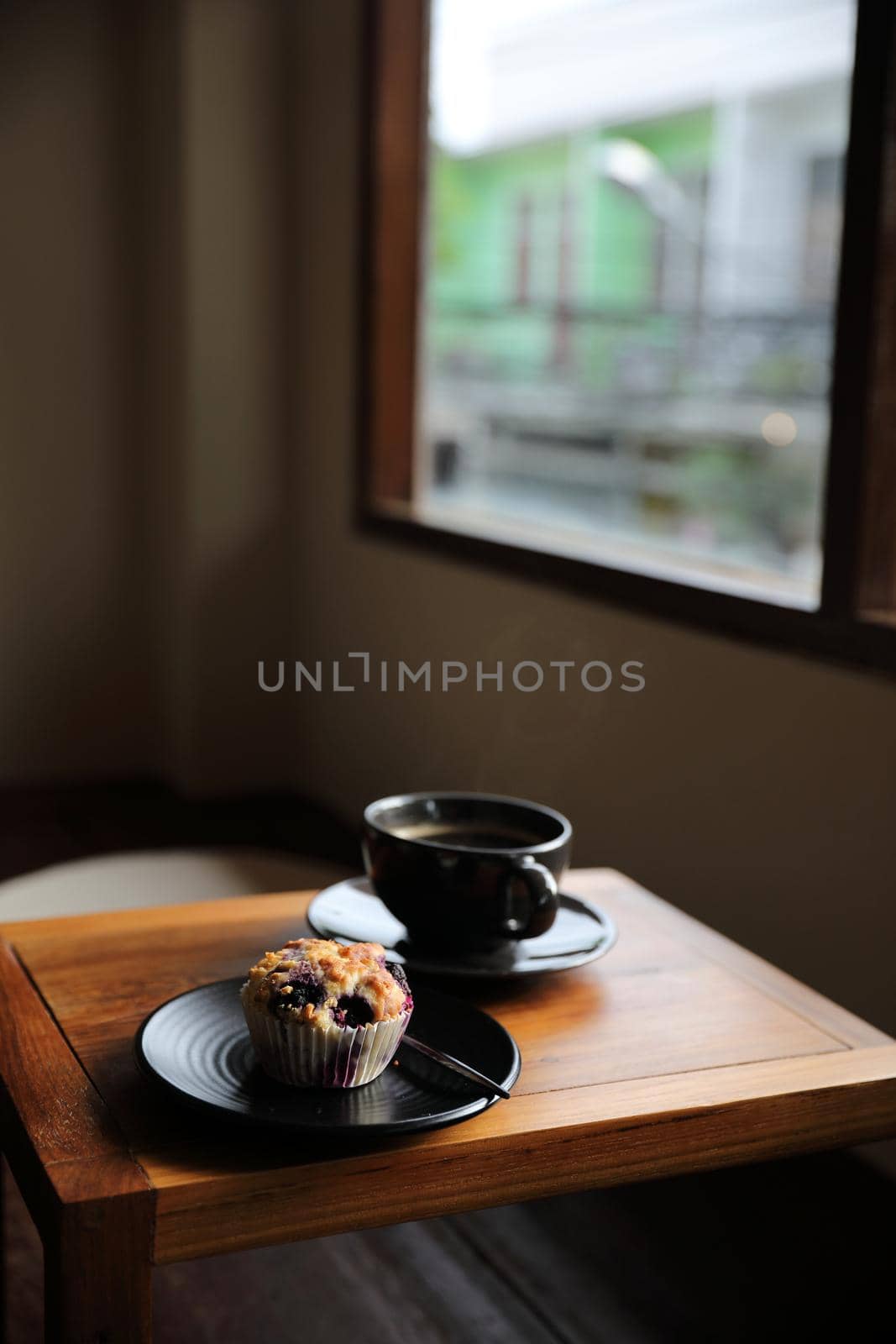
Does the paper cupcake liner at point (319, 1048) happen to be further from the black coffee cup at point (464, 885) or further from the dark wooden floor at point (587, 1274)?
the dark wooden floor at point (587, 1274)

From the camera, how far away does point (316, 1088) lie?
2.61ft

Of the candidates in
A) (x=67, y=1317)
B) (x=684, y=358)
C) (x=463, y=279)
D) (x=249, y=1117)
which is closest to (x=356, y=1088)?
(x=249, y=1117)

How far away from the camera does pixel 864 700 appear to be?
1.69m

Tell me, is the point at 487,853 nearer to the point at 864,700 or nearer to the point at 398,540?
the point at 864,700

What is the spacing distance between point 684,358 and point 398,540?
192 centimetres

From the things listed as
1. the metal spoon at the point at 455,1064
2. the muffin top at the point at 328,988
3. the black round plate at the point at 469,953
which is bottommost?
the black round plate at the point at 469,953

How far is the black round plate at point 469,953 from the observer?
38.1 inches

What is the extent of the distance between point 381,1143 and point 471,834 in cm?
33

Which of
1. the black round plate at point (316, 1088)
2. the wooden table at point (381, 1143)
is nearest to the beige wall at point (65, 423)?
the wooden table at point (381, 1143)

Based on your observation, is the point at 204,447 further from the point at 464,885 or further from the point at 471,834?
the point at 464,885

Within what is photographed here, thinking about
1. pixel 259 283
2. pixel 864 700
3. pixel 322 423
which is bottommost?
pixel 864 700

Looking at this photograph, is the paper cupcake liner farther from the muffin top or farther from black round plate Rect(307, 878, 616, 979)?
black round plate Rect(307, 878, 616, 979)

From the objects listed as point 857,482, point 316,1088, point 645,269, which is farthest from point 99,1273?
point 645,269

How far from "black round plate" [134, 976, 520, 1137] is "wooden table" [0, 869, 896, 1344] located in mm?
16
